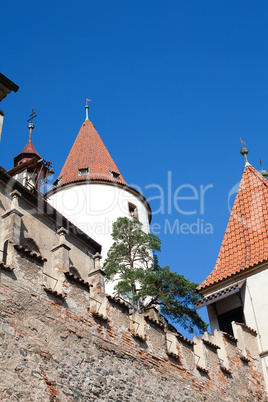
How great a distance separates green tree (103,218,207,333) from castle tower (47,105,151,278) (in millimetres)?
3780

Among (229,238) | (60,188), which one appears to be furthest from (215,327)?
(60,188)

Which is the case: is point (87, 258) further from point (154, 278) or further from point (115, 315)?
point (115, 315)

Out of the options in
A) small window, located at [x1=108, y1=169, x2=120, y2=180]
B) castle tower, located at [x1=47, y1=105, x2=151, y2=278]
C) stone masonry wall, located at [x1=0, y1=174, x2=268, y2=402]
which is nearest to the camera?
stone masonry wall, located at [x1=0, y1=174, x2=268, y2=402]

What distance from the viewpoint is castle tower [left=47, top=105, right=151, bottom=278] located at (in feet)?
109

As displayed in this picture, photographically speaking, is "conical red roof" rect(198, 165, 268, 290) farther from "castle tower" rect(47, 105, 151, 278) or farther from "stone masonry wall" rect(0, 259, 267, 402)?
"castle tower" rect(47, 105, 151, 278)

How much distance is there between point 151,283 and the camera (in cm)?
2378

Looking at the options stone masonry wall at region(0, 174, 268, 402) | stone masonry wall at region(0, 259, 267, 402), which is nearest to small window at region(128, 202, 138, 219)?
stone masonry wall at region(0, 174, 268, 402)

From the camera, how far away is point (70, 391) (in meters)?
9.87

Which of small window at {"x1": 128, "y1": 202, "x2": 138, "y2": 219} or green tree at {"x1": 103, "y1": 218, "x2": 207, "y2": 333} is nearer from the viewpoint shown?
green tree at {"x1": 103, "y1": 218, "x2": 207, "y2": 333}

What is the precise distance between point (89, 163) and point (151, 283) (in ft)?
48.7

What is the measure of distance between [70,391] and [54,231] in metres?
12.2

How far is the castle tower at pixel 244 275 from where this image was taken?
16.7 meters

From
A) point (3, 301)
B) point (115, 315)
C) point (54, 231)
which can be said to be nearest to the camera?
point (3, 301)

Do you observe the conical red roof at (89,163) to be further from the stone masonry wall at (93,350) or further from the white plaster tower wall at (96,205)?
the stone masonry wall at (93,350)
